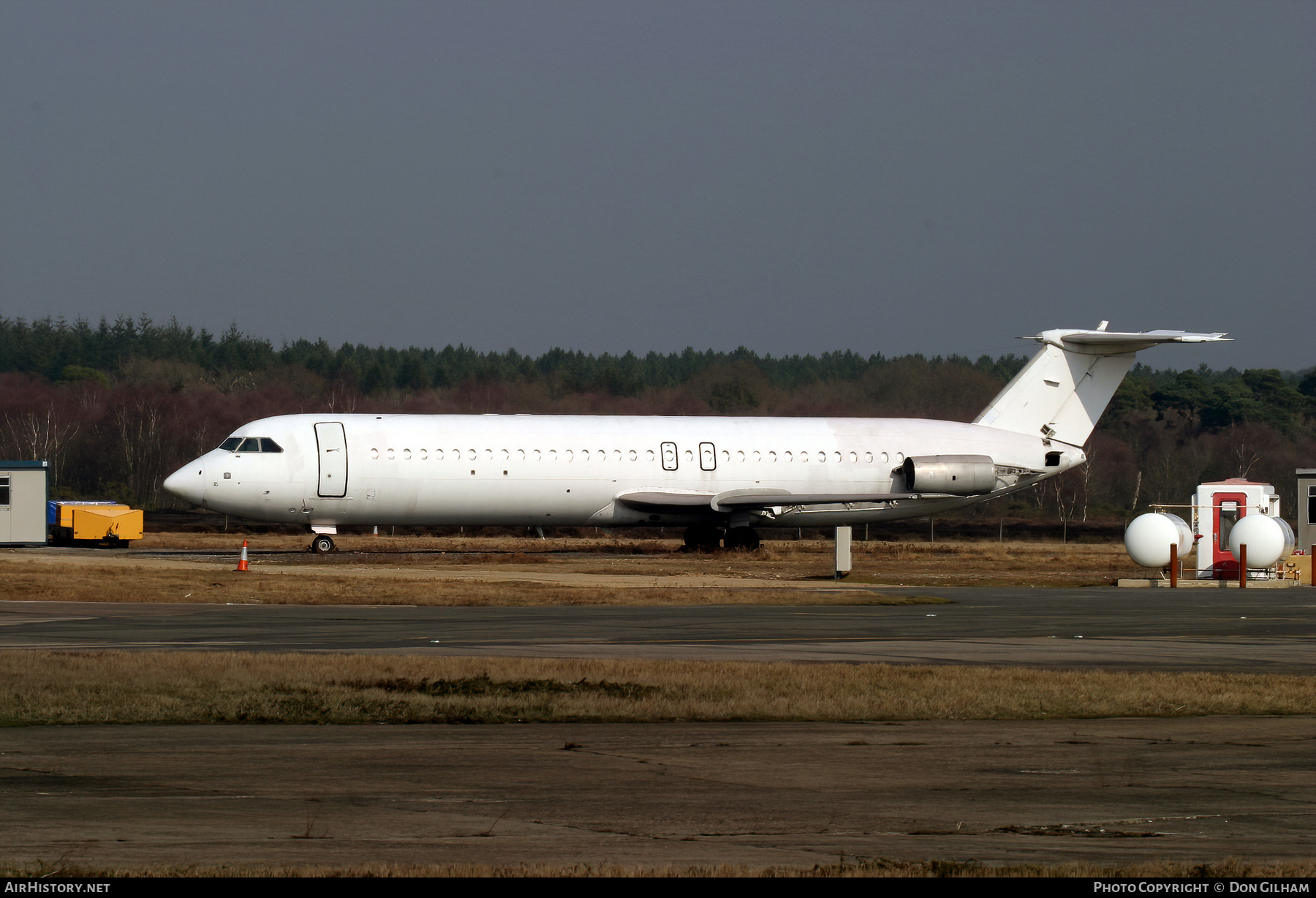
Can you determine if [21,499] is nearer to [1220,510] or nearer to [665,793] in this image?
[1220,510]

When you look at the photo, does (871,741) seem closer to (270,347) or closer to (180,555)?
(180,555)

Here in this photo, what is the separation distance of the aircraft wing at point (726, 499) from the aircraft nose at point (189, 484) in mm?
11877

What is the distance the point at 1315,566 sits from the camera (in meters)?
35.8

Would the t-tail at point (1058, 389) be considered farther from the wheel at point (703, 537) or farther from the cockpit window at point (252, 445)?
the cockpit window at point (252, 445)

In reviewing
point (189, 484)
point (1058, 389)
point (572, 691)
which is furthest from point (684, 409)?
point (572, 691)

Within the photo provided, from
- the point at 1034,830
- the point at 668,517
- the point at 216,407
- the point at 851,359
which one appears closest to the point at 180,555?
the point at 668,517

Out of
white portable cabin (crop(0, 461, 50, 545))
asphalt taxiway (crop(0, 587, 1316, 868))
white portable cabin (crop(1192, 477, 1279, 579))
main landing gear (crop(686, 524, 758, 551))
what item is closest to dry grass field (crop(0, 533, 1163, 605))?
main landing gear (crop(686, 524, 758, 551))

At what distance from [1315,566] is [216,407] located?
226 feet

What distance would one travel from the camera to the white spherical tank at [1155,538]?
1379 inches

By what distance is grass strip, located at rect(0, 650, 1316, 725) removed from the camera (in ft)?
41.4

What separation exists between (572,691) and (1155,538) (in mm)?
25017

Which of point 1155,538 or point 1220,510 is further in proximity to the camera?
point 1220,510

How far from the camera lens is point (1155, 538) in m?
35.1
